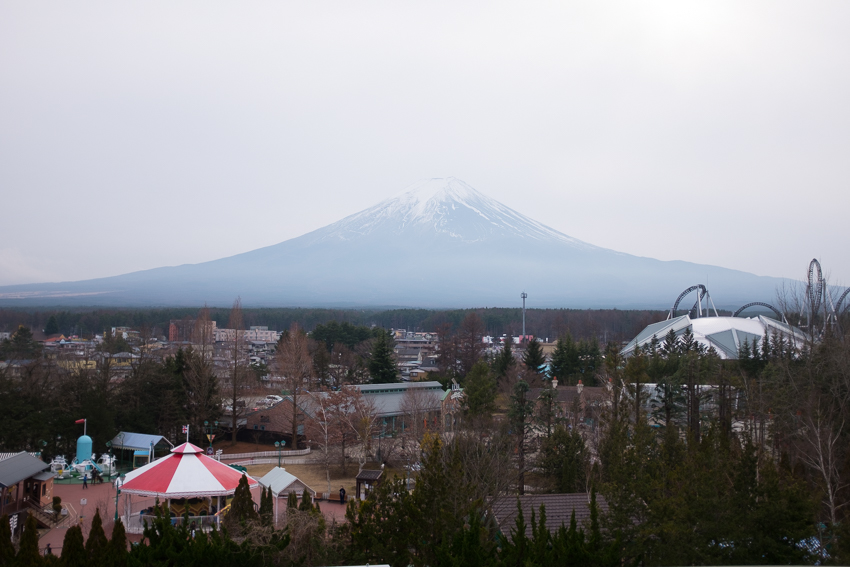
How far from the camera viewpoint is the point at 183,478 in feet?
59.9

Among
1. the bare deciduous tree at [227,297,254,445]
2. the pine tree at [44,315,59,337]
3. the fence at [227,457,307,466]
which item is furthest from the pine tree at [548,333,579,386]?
the pine tree at [44,315,59,337]

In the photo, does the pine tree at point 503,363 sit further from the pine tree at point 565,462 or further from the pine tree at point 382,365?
the pine tree at point 565,462

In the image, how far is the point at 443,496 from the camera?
34.9 ft

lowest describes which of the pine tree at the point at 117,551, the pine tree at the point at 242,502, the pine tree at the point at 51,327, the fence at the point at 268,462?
the fence at the point at 268,462

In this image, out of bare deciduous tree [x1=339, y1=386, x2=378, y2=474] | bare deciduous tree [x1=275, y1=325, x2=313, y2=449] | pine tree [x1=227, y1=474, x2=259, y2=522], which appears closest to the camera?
pine tree [x1=227, y1=474, x2=259, y2=522]

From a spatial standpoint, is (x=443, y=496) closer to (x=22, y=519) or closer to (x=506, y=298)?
(x=22, y=519)

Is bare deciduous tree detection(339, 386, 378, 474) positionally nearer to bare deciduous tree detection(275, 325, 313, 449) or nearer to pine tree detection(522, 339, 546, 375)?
bare deciduous tree detection(275, 325, 313, 449)

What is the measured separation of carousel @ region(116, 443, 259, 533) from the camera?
58.7 ft

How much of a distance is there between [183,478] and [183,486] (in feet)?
0.91

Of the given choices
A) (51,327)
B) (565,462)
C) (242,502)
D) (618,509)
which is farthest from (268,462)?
(51,327)

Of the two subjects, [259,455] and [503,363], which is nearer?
[259,455]

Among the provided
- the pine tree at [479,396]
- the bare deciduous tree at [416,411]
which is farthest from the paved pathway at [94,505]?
the pine tree at [479,396]

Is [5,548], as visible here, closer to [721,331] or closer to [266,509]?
[266,509]

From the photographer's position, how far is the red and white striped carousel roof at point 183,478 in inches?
704
